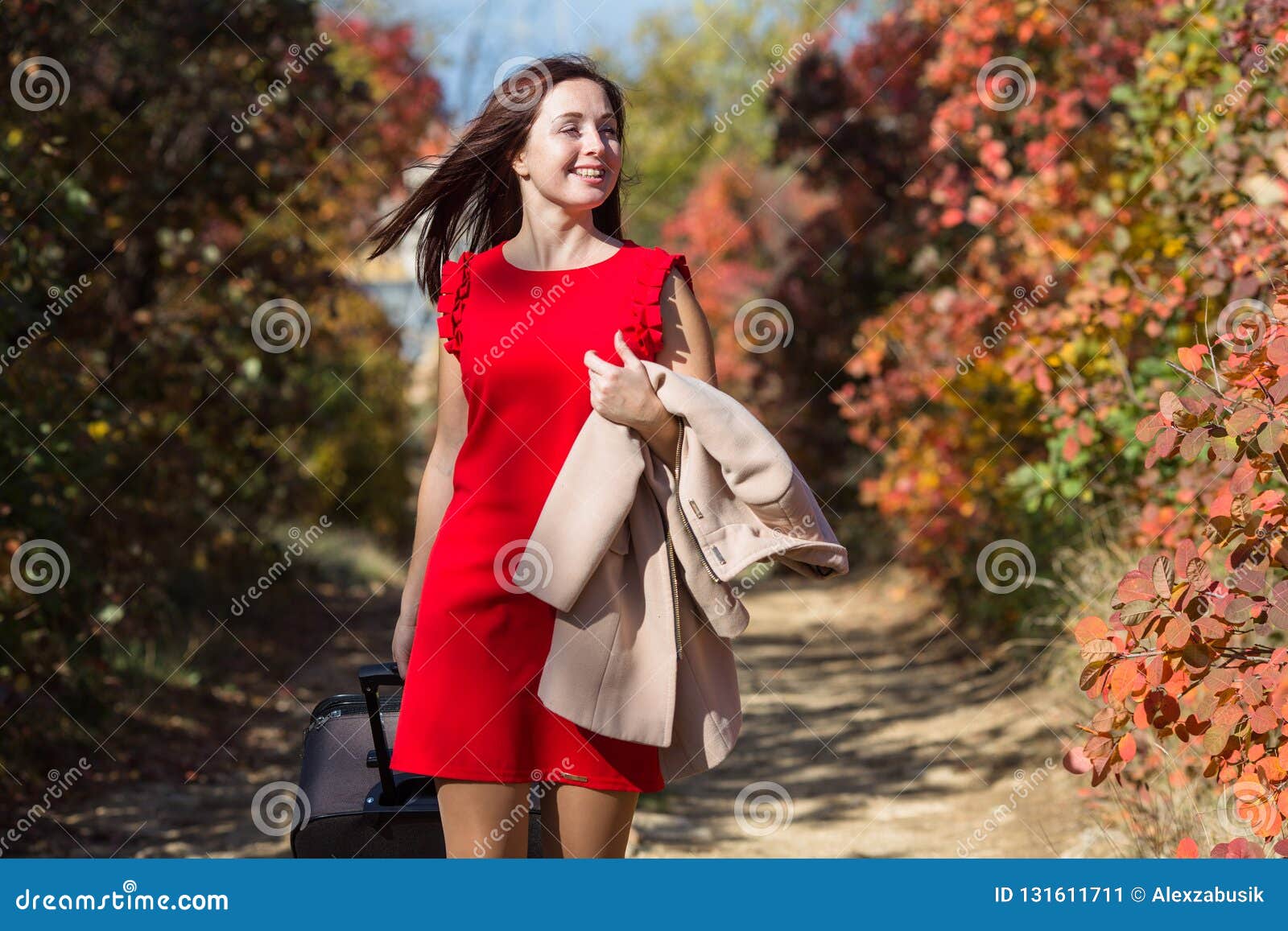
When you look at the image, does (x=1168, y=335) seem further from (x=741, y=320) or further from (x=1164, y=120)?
(x=741, y=320)

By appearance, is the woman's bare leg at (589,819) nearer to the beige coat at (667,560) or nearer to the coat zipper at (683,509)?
the beige coat at (667,560)

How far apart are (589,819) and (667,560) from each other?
18.3 inches

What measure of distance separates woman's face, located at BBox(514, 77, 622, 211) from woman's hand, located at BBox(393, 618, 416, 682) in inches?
32.6

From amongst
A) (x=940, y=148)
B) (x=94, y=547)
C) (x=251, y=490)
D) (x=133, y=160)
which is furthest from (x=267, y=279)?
(x=940, y=148)

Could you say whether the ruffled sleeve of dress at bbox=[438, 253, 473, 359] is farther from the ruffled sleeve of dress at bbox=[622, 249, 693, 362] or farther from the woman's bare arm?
the ruffled sleeve of dress at bbox=[622, 249, 693, 362]

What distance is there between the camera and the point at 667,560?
249cm

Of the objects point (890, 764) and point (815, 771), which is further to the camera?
point (890, 764)

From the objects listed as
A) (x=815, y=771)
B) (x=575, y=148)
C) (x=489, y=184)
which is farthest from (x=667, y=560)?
(x=815, y=771)

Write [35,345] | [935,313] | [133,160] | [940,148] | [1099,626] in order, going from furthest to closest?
[940,148] → [935,313] → [133,160] → [35,345] → [1099,626]

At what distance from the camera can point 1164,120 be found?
5625 millimetres

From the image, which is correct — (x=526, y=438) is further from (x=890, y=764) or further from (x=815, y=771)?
(x=890, y=764)

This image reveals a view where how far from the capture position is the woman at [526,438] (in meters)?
2.45

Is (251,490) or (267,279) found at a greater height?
(267,279)

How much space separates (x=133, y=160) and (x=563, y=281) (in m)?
4.96
